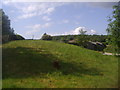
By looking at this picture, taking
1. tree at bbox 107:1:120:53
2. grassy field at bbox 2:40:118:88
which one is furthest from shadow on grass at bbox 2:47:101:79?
tree at bbox 107:1:120:53

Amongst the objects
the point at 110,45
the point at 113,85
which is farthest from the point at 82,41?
the point at 113,85

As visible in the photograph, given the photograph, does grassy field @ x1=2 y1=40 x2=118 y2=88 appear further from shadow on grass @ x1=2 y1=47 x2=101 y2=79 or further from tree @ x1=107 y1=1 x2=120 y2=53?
tree @ x1=107 y1=1 x2=120 y2=53

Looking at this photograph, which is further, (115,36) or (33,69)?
(115,36)

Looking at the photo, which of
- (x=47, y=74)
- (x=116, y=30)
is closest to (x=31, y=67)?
(x=47, y=74)

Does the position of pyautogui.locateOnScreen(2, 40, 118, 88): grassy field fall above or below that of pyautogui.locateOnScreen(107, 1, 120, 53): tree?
below

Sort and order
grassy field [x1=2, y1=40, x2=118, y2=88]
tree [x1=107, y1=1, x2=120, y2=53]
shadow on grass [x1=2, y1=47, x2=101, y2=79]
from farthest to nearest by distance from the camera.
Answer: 1. tree [x1=107, y1=1, x2=120, y2=53]
2. shadow on grass [x1=2, y1=47, x2=101, y2=79]
3. grassy field [x1=2, y1=40, x2=118, y2=88]

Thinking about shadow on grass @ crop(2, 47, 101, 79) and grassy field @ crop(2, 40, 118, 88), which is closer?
grassy field @ crop(2, 40, 118, 88)

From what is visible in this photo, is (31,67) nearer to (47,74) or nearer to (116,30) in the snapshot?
(47,74)

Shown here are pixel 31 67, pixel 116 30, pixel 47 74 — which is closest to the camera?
pixel 47 74

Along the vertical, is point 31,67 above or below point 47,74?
above

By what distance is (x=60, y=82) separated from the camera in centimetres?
568

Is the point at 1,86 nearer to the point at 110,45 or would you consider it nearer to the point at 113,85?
the point at 113,85

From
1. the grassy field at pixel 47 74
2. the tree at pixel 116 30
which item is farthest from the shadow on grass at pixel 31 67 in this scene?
the tree at pixel 116 30

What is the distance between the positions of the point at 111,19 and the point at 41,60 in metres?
7.62
